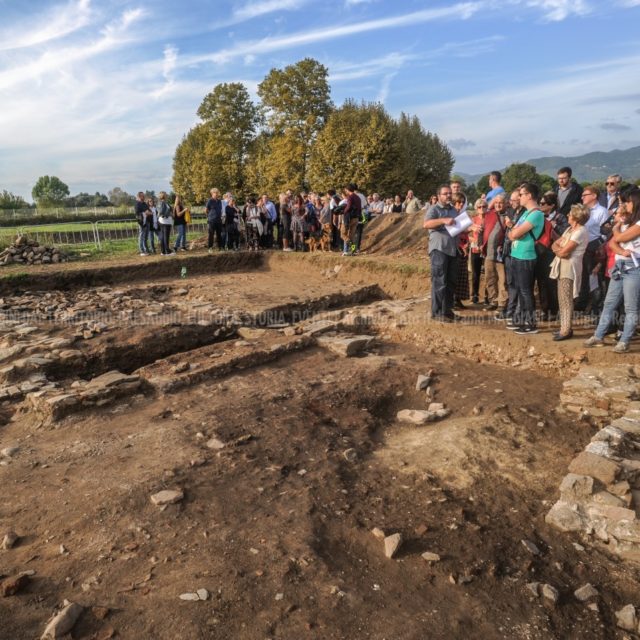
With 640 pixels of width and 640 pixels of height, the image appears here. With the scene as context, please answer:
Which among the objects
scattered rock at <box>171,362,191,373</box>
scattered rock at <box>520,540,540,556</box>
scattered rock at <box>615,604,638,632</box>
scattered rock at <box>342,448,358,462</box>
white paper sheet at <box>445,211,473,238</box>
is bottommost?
scattered rock at <box>615,604,638,632</box>

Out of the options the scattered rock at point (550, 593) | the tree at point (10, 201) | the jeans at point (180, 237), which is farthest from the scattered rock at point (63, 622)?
the tree at point (10, 201)

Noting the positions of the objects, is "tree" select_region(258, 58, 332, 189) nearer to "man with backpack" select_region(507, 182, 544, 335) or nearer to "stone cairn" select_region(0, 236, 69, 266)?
"stone cairn" select_region(0, 236, 69, 266)

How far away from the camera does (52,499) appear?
12.6 ft

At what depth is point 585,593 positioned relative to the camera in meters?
2.79

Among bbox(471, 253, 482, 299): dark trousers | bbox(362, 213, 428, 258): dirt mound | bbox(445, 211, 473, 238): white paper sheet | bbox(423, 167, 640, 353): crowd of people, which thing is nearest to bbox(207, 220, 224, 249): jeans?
bbox(362, 213, 428, 258): dirt mound

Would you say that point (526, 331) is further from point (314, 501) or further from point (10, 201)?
point (10, 201)

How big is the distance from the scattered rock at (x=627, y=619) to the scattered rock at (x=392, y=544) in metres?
1.22

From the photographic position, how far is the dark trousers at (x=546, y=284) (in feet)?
22.7

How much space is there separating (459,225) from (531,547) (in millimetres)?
4340

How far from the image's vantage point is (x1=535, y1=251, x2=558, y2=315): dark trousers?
6918mm

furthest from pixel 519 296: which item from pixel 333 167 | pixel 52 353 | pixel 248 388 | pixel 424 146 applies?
pixel 424 146

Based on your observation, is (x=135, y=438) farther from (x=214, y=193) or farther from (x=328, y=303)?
(x=214, y=193)

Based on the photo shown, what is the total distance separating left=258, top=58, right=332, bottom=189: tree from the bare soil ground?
80.5 ft

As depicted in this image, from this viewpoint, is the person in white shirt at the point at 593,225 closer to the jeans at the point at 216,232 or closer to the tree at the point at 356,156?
the jeans at the point at 216,232
